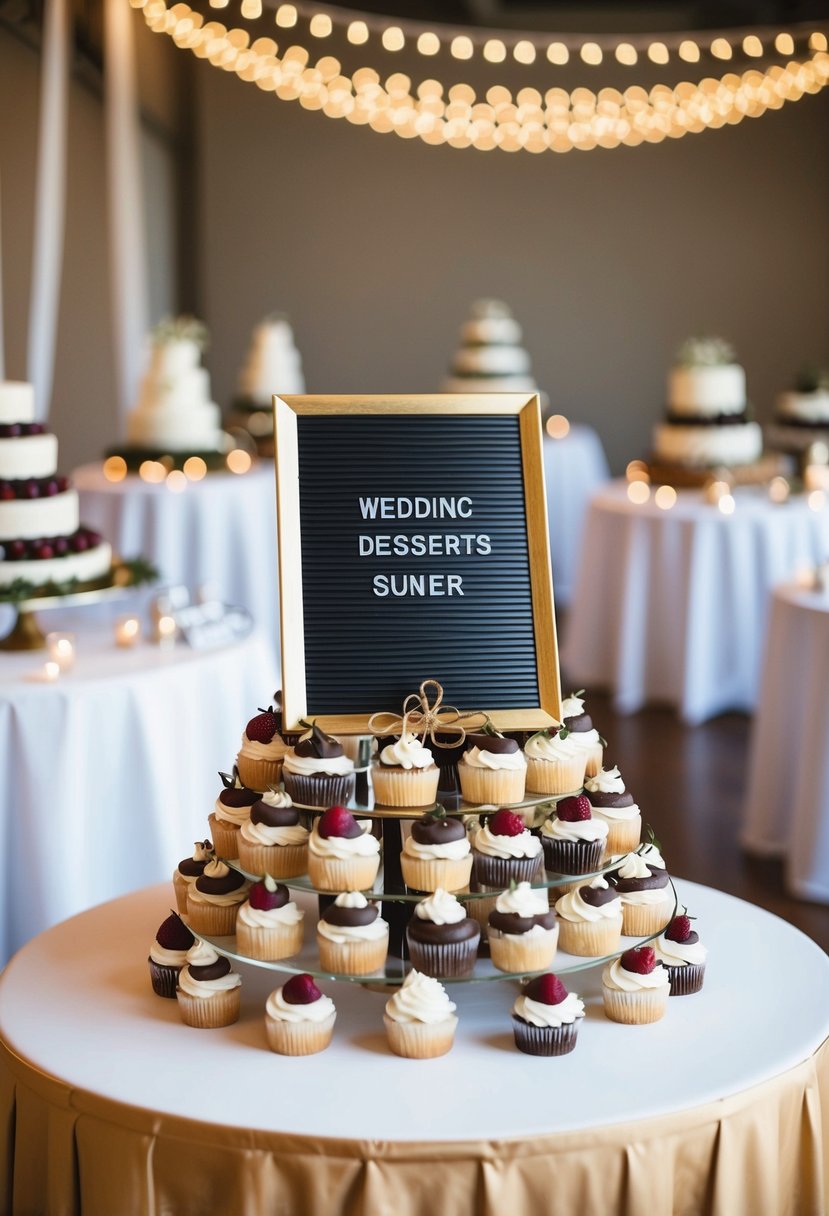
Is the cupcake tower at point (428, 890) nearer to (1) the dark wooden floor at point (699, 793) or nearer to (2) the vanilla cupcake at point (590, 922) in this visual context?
(2) the vanilla cupcake at point (590, 922)

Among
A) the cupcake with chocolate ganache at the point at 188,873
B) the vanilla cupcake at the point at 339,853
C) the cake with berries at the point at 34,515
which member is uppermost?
the cake with berries at the point at 34,515

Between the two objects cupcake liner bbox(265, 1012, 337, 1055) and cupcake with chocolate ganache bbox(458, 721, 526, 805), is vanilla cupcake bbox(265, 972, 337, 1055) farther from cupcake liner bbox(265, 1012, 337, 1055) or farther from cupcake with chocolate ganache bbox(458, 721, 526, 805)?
cupcake with chocolate ganache bbox(458, 721, 526, 805)

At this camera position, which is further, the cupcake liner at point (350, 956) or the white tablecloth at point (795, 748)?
the white tablecloth at point (795, 748)

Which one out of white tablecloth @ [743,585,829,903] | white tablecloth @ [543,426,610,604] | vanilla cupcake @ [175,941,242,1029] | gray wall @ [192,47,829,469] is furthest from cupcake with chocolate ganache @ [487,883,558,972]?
gray wall @ [192,47,829,469]

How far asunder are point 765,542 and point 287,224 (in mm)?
5353

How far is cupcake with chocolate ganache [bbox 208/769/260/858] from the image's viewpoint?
1.83 metres

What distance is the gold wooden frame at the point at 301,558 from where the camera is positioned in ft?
5.89

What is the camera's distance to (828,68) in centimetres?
708

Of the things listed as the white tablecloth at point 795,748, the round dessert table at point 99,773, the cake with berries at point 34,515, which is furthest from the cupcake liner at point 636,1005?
the white tablecloth at point 795,748

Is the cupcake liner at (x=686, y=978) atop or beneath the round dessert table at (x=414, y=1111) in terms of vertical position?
atop

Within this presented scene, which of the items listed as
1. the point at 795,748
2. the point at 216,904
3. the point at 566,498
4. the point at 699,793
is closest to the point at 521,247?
the point at 566,498

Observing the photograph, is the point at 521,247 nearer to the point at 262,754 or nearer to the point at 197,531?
the point at 197,531

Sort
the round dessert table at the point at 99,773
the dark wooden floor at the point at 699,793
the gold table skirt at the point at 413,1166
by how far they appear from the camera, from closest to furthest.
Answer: the gold table skirt at the point at 413,1166
the round dessert table at the point at 99,773
the dark wooden floor at the point at 699,793

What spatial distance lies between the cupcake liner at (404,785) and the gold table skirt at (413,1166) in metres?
0.39
